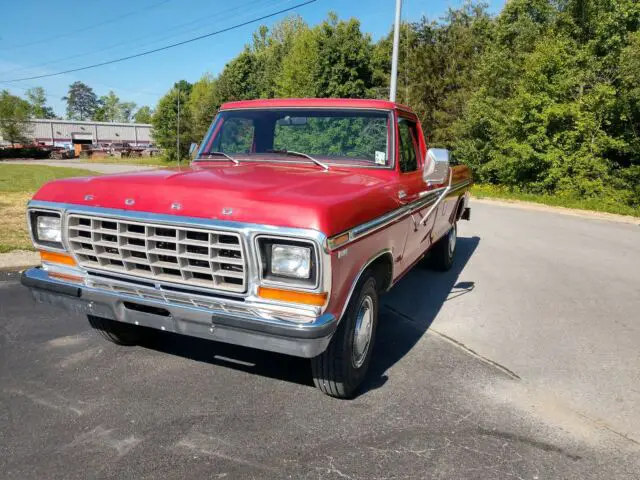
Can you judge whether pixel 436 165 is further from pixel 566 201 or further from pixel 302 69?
pixel 302 69

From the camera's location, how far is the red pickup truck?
2.68 metres

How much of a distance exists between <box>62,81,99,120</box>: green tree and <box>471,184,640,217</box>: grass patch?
191m

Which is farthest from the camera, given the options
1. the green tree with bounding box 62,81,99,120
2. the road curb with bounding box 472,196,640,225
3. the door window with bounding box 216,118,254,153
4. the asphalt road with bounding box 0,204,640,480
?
the green tree with bounding box 62,81,99,120

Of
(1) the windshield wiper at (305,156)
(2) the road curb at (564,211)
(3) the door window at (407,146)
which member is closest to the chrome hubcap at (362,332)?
(1) the windshield wiper at (305,156)

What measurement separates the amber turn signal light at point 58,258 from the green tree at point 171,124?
126 feet

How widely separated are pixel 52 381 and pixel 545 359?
148 inches

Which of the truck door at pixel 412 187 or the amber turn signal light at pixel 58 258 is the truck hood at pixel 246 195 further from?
the truck door at pixel 412 187

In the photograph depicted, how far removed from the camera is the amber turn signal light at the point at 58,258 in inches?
130

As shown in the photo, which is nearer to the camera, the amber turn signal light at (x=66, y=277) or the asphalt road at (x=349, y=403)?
the asphalt road at (x=349, y=403)

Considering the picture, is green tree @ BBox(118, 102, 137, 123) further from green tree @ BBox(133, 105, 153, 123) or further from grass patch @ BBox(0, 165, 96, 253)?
grass patch @ BBox(0, 165, 96, 253)

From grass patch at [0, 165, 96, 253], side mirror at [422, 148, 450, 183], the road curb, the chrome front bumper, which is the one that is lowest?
the road curb

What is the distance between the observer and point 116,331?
398 centimetres

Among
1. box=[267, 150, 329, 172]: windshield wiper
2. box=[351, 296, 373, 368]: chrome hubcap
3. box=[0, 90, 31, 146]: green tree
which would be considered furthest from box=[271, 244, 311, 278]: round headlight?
box=[0, 90, 31, 146]: green tree

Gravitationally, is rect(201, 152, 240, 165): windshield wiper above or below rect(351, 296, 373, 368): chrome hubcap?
above
